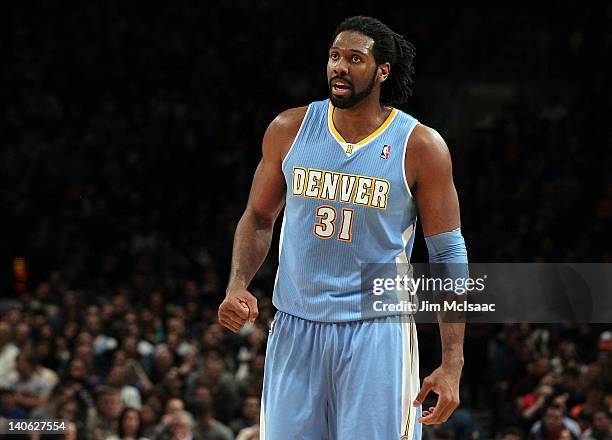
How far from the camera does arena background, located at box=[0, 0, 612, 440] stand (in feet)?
33.2

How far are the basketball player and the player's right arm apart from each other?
7cm

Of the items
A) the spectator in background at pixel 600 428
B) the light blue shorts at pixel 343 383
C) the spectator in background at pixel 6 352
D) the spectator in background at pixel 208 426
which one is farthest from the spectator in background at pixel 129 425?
the light blue shorts at pixel 343 383

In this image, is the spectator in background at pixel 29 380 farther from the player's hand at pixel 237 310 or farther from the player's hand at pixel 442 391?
the player's hand at pixel 442 391

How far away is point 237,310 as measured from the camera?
3998 mm

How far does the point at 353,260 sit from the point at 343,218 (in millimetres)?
160

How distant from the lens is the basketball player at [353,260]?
13.2 ft

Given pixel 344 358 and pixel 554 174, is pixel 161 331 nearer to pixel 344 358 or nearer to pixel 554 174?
pixel 554 174

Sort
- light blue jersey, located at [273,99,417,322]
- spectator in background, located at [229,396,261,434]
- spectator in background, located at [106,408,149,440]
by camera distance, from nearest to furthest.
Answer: light blue jersey, located at [273,99,417,322] → spectator in background, located at [106,408,149,440] → spectator in background, located at [229,396,261,434]

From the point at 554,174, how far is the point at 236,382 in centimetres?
624

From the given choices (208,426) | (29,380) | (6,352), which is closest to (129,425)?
(208,426)

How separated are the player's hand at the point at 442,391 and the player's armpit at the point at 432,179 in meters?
0.54

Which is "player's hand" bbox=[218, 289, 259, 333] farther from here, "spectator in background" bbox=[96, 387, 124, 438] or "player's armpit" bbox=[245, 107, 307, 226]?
"spectator in background" bbox=[96, 387, 124, 438]

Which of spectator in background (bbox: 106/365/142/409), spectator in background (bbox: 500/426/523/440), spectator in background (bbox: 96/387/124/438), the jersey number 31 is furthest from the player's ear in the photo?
spectator in background (bbox: 106/365/142/409)

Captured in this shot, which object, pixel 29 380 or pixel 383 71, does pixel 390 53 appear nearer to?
pixel 383 71
